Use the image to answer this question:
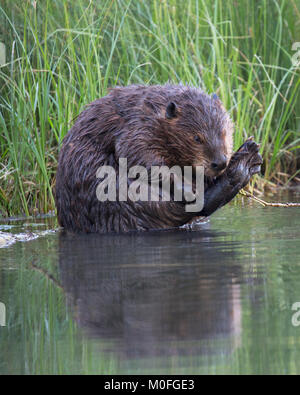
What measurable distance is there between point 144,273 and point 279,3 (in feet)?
18.2

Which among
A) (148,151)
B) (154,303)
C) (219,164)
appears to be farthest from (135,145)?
(154,303)

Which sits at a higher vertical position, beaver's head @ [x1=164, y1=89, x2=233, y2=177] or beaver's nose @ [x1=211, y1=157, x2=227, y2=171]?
beaver's head @ [x1=164, y1=89, x2=233, y2=177]

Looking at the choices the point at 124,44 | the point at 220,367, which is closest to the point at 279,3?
the point at 124,44

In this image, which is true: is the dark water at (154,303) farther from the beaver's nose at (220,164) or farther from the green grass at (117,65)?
the green grass at (117,65)

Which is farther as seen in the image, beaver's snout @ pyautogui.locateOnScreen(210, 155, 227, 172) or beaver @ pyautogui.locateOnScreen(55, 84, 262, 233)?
beaver @ pyautogui.locateOnScreen(55, 84, 262, 233)

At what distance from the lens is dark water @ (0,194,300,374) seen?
Result: 2648 millimetres

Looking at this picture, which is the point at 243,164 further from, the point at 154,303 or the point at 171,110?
the point at 154,303

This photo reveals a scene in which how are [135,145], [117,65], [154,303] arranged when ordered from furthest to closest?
[117,65], [135,145], [154,303]

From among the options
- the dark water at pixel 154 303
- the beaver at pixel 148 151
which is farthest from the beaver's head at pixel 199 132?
the dark water at pixel 154 303

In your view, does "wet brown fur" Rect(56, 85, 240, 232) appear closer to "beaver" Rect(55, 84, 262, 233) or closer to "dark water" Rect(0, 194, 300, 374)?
"beaver" Rect(55, 84, 262, 233)

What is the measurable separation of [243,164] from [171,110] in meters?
0.63

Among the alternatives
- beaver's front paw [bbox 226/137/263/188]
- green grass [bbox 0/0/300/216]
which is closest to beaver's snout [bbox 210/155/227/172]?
beaver's front paw [bbox 226/137/263/188]

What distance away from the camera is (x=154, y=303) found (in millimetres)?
3396

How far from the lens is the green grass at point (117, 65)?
22.8ft
